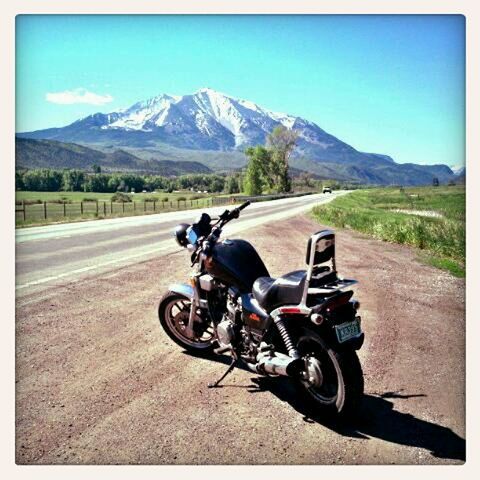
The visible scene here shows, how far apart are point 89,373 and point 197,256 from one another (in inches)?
61.0

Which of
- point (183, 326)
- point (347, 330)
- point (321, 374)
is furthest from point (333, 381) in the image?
point (183, 326)

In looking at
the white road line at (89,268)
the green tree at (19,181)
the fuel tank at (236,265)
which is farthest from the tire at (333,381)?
the white road line at (89,268)

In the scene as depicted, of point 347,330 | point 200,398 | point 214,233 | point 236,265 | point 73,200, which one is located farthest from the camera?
point 73,200

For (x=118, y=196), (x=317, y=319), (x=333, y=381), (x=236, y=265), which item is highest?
(x=118, y=196)

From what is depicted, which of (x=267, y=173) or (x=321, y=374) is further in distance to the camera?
(x=267, y=173)

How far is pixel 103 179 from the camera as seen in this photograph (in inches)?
279

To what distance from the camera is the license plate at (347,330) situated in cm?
374

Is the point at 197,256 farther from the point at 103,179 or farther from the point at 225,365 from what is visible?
the point at 103,179

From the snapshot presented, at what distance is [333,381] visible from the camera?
4000 millimetres

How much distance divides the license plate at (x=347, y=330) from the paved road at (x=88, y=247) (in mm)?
2582

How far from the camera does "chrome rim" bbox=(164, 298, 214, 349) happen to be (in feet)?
18.0

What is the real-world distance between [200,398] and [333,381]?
120cm

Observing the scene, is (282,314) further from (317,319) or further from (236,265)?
(236,265)

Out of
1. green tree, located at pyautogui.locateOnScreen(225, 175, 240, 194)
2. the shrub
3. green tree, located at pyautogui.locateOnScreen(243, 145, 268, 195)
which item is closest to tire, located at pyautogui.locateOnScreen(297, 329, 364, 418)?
the shrub
